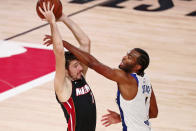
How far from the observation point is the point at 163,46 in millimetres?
10641

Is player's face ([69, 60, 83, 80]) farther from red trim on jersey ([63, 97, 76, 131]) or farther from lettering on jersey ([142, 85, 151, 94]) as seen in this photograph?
lettering on jersey ([142, 85, 151, 94])

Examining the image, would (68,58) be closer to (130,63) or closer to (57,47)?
(57,47)

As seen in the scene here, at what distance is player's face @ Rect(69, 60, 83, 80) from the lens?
4910 mm

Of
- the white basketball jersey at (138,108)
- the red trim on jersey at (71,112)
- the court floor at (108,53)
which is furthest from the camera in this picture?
the court floor at (108,53)

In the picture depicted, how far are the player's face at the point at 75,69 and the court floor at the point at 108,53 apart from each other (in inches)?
89.8

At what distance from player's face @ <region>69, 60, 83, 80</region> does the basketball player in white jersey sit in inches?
9.8

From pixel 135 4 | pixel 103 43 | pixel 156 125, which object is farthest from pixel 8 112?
pixel 135 4

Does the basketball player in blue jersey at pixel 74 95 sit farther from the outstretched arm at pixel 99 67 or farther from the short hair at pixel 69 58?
the outstretched arm at pixel 99 67

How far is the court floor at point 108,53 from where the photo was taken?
7.50 metres

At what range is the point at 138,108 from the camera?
15.5ft

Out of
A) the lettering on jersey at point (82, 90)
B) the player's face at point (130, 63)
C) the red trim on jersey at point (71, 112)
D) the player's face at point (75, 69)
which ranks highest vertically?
the player's face at point (130, 63)

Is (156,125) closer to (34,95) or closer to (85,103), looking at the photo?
(34,95)

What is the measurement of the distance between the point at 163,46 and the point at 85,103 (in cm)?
590

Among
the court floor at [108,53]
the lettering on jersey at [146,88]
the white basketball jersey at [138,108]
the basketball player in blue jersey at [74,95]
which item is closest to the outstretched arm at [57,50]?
the basketball player in blue jersey at [74,95]
